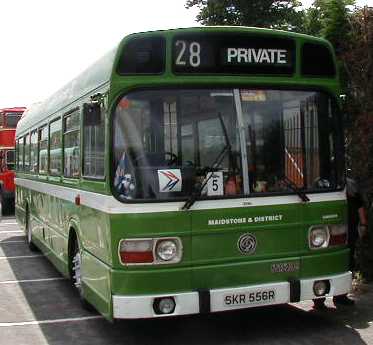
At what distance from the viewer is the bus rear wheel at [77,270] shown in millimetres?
7348

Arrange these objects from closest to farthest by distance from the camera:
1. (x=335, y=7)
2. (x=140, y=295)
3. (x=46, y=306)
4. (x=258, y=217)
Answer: (x=140, y=295) < (x=258, y=217) < (x=46, y=306) < (x=335, y=7)

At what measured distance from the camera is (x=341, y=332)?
20.5 ft

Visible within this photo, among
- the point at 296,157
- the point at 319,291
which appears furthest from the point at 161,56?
the point at 319,291

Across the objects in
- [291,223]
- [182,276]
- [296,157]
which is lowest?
[182,276]

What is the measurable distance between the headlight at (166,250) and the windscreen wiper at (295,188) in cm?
126

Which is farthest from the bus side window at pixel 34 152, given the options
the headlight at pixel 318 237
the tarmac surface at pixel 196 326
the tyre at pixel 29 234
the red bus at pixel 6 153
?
the red bus at pixel 6 153

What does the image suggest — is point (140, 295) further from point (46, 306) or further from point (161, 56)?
point (46, 306)

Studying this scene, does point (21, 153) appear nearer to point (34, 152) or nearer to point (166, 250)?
point (34, 152)

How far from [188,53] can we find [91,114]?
47.6 inches

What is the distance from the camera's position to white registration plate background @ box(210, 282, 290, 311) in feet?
18.5

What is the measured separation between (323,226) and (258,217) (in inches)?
28.1

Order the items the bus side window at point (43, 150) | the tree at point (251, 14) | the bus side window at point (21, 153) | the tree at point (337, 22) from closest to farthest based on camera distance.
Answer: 1. the tree at point (337, 22)
2. the bus side window at point (43, 150)
3. the bus side window at point (21, 153)
4. the tree at point (251, 14)

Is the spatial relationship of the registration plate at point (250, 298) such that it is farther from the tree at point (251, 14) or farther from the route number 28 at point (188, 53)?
the tree at point (251, 14)

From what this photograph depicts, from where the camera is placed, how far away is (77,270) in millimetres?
7668
